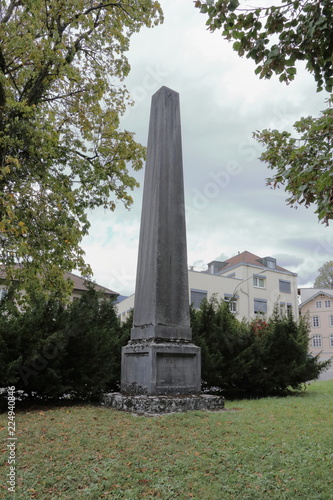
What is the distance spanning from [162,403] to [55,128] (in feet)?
29.0

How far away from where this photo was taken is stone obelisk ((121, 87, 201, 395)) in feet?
20.1

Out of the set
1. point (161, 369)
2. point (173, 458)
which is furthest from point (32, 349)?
point (173, 458)

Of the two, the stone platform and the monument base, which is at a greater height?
the monument base

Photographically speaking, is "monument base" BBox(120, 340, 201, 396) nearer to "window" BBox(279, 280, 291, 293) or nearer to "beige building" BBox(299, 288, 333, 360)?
"window" BBox(279, 280, 291, 293)

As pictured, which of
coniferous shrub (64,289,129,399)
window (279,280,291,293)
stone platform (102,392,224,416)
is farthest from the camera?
window (279,280,291,293)

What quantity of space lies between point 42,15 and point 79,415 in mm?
9949

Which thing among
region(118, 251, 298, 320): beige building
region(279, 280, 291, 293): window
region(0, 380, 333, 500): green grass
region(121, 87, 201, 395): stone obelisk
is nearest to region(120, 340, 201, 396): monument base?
region(121, 87, 201, 395): stone obelisk

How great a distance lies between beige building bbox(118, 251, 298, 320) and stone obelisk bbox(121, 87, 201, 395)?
2865cm

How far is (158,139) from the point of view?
7.47m

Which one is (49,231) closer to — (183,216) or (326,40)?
(183,216)

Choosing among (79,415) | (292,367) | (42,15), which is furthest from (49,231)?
(292,367)

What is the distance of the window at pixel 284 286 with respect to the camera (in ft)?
143

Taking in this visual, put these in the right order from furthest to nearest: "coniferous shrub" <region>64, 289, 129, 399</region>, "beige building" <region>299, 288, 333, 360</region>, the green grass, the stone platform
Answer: "beige building" <region>299, 288, 333, 360</region>, "coniferous shrub" <region>64, 289, 129, 399</region>, the stone platform, the green grass

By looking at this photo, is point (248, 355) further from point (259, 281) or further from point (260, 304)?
point (259, 281)
